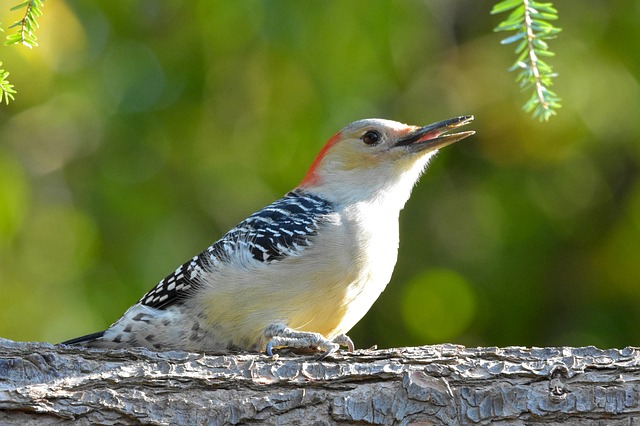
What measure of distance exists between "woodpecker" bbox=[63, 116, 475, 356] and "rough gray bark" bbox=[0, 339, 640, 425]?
0.48 m

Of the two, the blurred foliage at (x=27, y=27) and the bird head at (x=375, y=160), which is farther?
the bird head at (x=375, y=160)

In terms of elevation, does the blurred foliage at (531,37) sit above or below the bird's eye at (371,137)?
below

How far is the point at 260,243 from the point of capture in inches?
218

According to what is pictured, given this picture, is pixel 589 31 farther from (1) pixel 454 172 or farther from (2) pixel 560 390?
(2) pixel 560 390

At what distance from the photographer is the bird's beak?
19.3 feet

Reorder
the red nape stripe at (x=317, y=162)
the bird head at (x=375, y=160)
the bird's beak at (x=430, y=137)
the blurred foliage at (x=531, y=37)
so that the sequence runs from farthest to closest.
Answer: the red nape stripe at (x=317, y=162) → the bird head at (x=375, y=160) → the bird's beak at (x=430, y=137) → the blurred foliage at (x=531, y=37)

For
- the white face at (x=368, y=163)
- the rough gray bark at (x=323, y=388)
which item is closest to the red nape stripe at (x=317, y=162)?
the white face at (x=368, y=163)

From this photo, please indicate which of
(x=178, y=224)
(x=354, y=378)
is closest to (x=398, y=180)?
(x=354, y=378)

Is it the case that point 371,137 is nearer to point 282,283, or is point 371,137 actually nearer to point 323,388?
point 282,283

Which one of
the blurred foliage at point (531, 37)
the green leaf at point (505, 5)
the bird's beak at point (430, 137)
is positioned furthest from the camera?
the bird's beak at point (430, 137)

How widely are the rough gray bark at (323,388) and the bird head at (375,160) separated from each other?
68.9 inches

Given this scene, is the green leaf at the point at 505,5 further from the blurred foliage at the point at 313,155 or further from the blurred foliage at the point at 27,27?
the blurred foliage at the point at 313,155

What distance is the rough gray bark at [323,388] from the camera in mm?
4180

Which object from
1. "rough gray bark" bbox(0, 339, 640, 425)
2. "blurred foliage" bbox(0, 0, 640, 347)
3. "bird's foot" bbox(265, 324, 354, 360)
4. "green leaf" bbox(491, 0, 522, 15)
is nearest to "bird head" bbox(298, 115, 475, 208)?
"bird's foot" bbox(265, 324, 354, 360)
